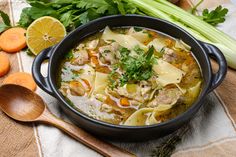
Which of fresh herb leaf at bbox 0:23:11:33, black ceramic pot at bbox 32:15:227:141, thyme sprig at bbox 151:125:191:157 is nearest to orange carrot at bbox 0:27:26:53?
fresh herb leaf at bbox 0:23:11:33

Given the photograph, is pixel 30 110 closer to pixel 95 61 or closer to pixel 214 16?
pixel 95 61

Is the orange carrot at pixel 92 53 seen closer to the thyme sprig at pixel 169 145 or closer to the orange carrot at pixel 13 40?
the orange carrot at pixel 13 40

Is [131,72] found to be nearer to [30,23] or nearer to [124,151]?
[124,151]

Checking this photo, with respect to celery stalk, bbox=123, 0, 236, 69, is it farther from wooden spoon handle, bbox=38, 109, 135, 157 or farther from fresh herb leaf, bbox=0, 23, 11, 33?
wooden spoon handle, bbox=38, 109, 135, 157

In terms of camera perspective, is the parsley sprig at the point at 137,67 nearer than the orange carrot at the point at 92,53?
Yes

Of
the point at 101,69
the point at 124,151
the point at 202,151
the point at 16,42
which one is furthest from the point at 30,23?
the point at 202,151

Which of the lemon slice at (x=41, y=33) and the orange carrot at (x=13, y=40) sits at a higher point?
the lemon slice at (x=41, y=33)

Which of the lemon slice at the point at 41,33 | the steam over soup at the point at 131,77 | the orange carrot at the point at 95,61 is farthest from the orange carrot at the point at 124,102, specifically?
the lemon slice at the point at 41,33
